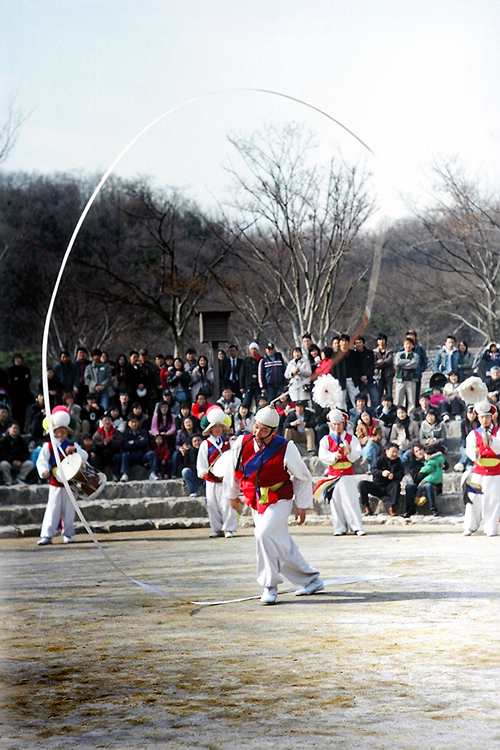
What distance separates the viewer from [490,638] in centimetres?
374

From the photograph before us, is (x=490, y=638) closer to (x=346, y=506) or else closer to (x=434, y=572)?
(x=434, y=572)

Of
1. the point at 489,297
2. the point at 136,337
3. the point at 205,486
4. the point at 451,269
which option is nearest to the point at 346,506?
the point at 205,486

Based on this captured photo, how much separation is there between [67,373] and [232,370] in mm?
773

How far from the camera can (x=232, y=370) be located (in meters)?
4.57

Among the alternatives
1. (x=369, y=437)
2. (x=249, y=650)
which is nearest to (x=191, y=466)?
(x=369, y=437)

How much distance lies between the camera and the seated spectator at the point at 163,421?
15.0 ft

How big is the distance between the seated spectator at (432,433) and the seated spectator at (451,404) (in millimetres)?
65

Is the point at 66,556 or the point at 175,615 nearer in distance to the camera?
the point at 175,615

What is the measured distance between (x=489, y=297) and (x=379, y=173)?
17.9 feet

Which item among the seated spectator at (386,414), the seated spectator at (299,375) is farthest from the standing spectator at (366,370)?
the seated spectator at (299,375)

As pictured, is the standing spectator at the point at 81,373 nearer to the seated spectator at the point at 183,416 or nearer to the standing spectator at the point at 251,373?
the seated spectator at the point at 183,416

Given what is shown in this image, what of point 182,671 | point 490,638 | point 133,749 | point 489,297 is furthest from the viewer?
point 489,297

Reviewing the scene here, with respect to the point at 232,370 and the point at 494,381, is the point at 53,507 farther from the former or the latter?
the point at 494,381

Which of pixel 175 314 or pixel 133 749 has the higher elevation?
pixel 175 314
